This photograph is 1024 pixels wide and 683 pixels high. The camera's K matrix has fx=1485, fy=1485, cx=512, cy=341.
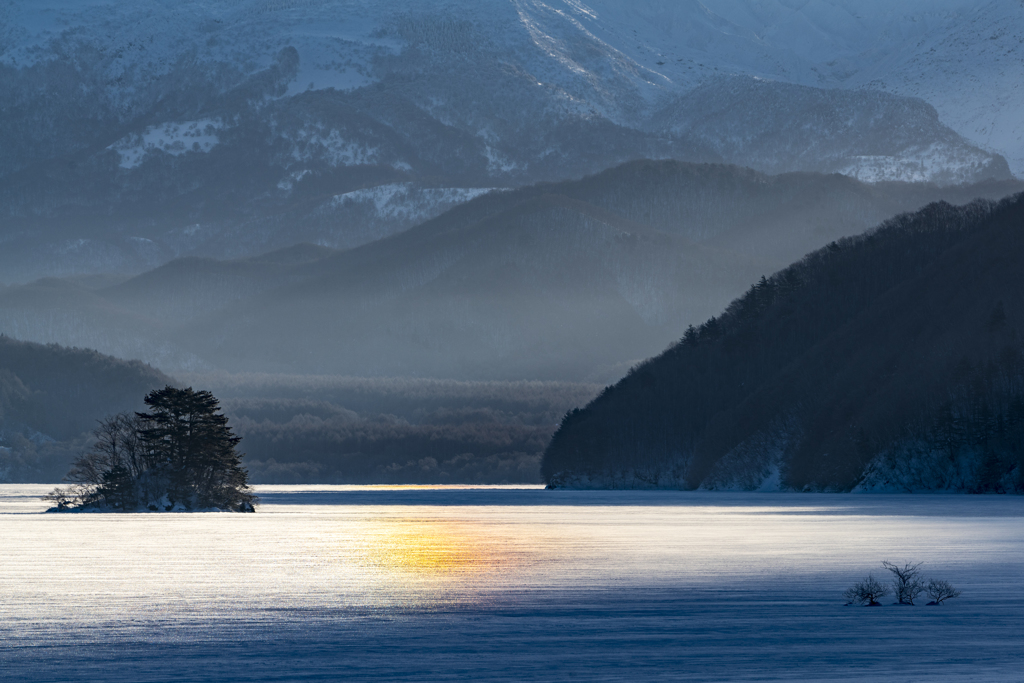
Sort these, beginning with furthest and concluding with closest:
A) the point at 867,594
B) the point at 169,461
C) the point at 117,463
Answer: the point at 117,463
the point at 169,461
the point at 867,594

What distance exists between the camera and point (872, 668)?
3959 centimetres

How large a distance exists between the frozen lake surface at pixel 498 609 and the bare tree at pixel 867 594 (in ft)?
2.26

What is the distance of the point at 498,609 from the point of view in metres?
52.1

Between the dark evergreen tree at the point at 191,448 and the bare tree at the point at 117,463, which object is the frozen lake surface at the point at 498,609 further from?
the bare tree at the point at 117,463

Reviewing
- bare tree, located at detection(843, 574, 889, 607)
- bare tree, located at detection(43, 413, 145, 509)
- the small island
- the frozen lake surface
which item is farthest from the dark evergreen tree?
bare tree, located at detection(843, 574, 889, 607)

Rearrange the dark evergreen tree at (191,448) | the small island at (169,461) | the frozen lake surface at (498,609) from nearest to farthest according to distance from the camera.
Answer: the frozen lake surface at (498,609) < the dark evergreen tree at (191,448) < the small island at (169,461)

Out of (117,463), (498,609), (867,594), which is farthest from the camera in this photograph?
(117,463)

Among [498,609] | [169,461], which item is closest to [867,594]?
[498,609]

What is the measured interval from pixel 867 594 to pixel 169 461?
102 meters

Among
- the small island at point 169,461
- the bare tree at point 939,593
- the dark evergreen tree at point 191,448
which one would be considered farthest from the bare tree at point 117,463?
the bare tree at point 939,593

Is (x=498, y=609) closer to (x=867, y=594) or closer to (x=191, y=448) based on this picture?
(x=867, y=594)

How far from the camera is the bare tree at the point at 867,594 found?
53062 mm

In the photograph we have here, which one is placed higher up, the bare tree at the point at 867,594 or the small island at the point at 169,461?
the small island at the point at 169,461

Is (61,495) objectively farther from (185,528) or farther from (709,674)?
(709,674)
